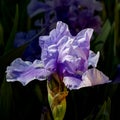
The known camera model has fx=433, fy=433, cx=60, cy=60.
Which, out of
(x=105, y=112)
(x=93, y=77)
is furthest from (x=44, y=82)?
(x=93, y=77)

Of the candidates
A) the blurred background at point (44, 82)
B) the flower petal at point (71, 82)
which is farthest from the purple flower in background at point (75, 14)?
the flower petal at point (71, 82)

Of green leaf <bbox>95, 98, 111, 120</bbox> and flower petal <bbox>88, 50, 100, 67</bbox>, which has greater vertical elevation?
flower petal <bbox>88, 50, 100, 67</bbox>

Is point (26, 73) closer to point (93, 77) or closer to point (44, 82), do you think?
point (93, 77)

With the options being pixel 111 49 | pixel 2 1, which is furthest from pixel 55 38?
pixel 2 1

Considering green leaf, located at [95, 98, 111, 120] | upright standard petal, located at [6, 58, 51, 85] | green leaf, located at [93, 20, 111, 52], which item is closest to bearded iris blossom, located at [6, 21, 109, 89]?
upright standard petal, located at [6, 58, 51, 85]

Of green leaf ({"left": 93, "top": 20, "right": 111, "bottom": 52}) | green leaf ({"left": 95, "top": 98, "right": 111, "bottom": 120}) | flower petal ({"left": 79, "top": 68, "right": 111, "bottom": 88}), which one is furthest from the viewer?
green leaf ({"left": 93, "top": 20, "right": 111, "bottom": 52})

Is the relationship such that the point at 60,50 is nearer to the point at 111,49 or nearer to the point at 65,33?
the point at 65,33

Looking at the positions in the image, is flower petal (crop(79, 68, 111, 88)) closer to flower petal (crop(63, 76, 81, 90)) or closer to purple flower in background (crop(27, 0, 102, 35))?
flower petal (crop(63, 76, 81, 90))

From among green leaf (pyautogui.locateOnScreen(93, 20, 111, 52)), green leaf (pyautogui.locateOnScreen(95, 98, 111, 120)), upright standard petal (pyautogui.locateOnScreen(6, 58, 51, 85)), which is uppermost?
upright standard petal (pyautogui.locateOnScreen(6, 58, 51, 85))
